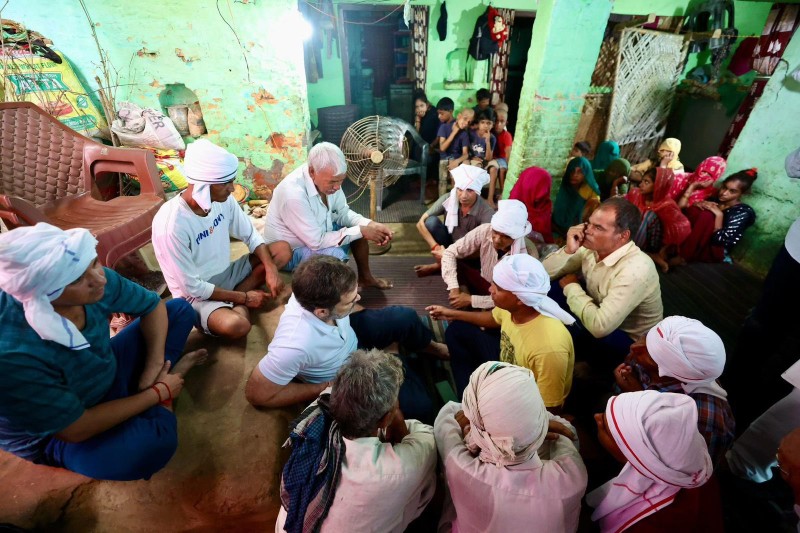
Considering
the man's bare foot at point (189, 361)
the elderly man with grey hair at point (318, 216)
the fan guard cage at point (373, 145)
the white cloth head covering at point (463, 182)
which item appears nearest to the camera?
the man's bare foot at point (189, 361)

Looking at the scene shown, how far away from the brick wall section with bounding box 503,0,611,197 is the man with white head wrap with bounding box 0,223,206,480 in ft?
14.9

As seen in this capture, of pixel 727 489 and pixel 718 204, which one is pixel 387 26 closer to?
pixel 718 204

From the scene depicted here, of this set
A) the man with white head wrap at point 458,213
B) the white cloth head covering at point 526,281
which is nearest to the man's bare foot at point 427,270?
the man with white head wrap at point 458,213

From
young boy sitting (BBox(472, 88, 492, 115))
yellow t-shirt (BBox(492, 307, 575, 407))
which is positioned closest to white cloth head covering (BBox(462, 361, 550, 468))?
yellow t-shirt (BBox(492, 307, 575, 407))

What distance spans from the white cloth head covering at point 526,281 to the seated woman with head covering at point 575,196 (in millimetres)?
3161

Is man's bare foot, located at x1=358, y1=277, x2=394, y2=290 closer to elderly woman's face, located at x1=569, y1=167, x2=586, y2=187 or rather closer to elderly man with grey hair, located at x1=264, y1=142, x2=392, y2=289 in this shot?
elderly man with grey hair, located at x1=264, y1=142, x2=392, y2=289

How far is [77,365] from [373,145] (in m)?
3.58

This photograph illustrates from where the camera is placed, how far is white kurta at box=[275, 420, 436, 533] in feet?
4.37

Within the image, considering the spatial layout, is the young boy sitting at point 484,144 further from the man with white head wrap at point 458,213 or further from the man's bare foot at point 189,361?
the man's bare foot at point 189,361

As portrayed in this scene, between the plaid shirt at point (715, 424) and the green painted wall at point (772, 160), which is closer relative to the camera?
the plaid shirt at point (715, 424)

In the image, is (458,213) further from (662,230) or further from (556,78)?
(662,230)

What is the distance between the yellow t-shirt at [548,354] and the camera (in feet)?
6.23

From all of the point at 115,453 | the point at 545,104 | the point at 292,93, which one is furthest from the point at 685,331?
the point at 292,93

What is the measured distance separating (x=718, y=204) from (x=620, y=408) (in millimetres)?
4749
